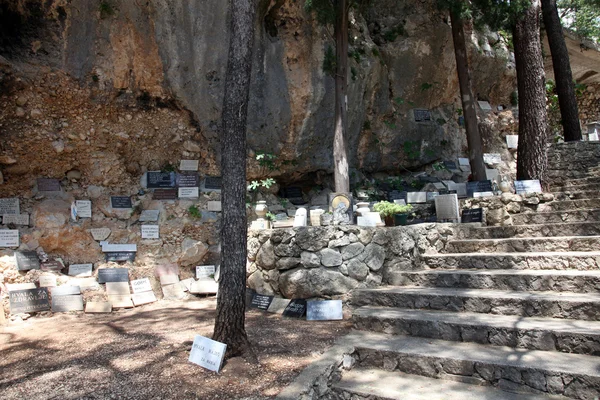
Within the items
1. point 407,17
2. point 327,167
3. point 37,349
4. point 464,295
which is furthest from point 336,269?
point 407,17

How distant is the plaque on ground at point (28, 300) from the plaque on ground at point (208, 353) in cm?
371

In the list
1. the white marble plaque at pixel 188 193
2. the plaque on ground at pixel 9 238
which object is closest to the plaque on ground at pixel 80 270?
the plaque on ground at pixel 9 238

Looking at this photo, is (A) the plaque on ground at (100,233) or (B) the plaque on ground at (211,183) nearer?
(A) the plaque on ground at (100,233)

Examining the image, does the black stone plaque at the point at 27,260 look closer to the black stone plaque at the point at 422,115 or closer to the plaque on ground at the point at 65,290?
the plaque on ground at the point at 65,290

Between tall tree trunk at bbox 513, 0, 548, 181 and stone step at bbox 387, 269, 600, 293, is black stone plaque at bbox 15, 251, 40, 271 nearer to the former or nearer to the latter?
stone step at bbox 387, 269, 600, 293

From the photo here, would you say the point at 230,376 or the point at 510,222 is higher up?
the point at 510,222

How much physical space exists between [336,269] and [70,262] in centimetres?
442

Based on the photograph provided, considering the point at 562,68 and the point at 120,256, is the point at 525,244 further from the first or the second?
the point at 562,68

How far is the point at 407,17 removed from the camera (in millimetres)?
9906

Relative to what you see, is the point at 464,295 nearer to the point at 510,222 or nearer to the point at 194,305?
the point at 510,222

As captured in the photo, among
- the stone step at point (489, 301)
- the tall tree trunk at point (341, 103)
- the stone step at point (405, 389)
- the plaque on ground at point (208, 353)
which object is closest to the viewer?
the stone step at point (405, 389)

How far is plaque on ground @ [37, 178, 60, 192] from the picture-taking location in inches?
255

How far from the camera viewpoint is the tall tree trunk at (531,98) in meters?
6.88

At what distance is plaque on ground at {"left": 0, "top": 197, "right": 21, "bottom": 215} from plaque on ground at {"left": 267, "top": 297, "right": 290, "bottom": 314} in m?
4.40
